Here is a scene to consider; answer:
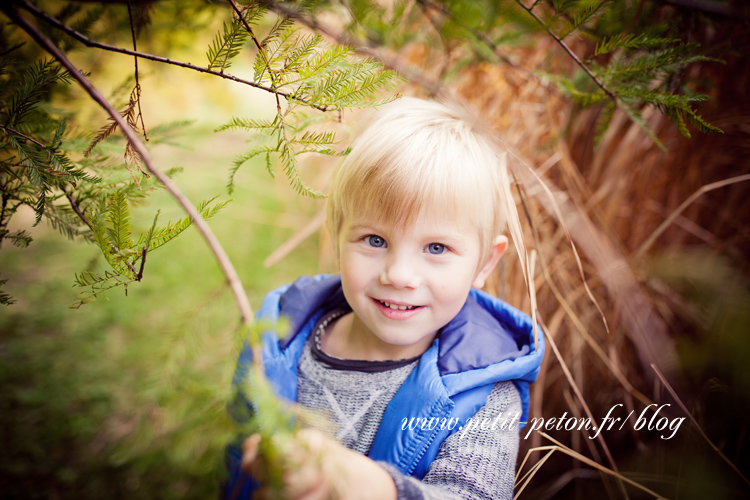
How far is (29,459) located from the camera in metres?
1.61

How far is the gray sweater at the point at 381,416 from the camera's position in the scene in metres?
0.80

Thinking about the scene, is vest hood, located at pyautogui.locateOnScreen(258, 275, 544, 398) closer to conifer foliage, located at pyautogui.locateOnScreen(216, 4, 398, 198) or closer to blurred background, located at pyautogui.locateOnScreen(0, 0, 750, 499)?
blurred background, located at pyautogui.locateOnScreen(0, 0, 750, 499)

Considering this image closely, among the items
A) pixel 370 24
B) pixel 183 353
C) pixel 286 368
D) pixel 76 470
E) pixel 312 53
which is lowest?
pixel 76 470

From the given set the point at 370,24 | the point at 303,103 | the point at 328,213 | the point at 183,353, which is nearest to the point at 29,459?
the point at 328,213

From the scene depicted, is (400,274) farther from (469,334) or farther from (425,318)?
(469,334)

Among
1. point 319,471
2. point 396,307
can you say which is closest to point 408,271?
point 396,307

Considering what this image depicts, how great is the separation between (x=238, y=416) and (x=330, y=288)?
574 mm

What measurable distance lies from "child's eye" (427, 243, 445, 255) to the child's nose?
0.06m

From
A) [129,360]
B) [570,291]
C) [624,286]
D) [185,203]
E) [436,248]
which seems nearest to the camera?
[185,203]

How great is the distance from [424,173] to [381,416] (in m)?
0.57

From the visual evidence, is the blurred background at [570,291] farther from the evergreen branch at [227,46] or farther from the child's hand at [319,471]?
the evergreen branch at [227,46]

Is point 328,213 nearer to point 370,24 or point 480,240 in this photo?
point 480,240

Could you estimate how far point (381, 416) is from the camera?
96 centimetres

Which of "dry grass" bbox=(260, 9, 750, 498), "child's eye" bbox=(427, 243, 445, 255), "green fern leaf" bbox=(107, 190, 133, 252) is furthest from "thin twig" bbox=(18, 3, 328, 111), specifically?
"dry grass" bbox=(260, 9, 750, 498)
